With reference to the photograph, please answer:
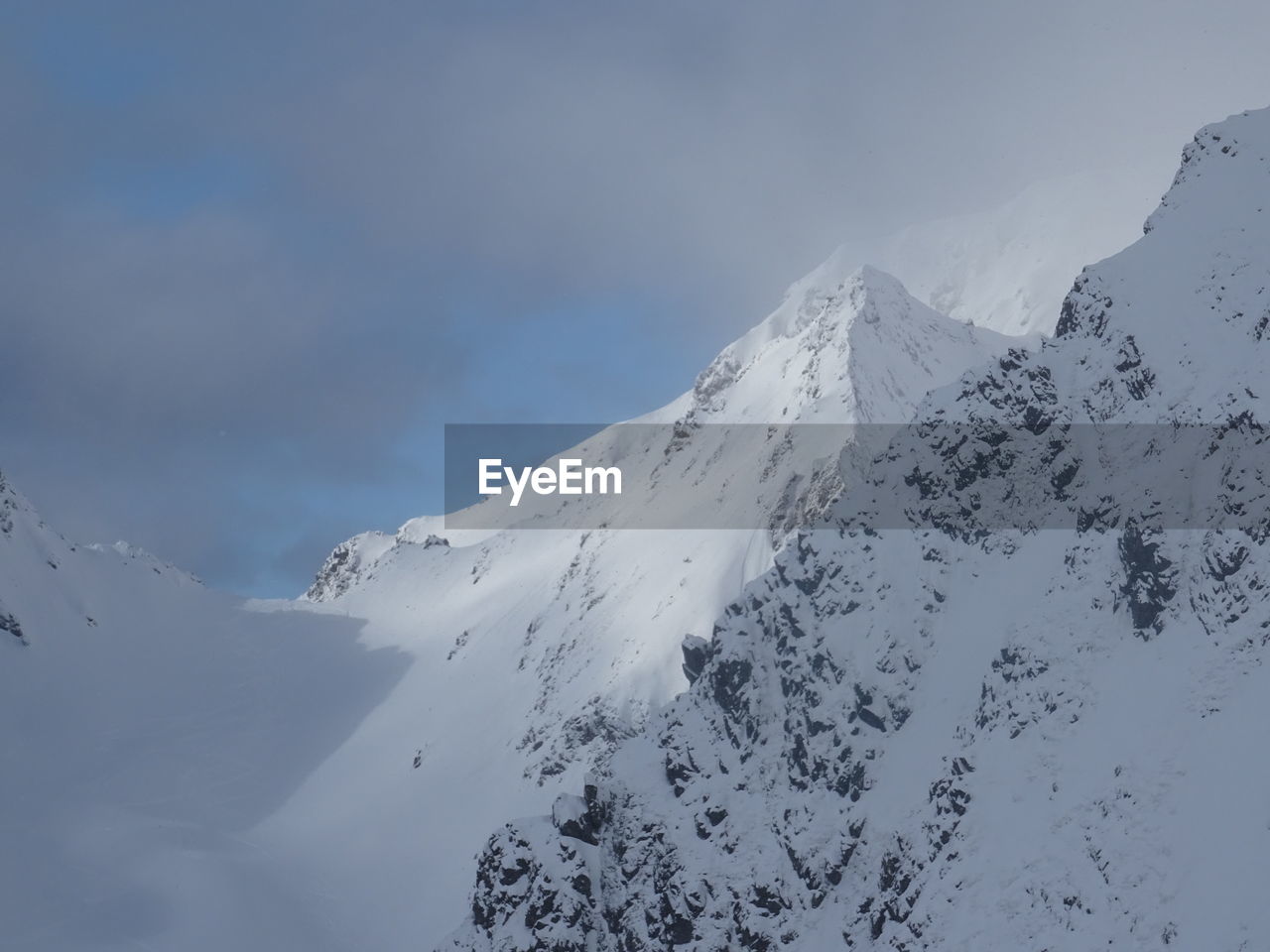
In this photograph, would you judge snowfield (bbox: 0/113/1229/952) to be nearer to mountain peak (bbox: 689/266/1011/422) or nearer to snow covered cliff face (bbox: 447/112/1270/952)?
snow covered cliff face (bbox: 447/112/1270/952)

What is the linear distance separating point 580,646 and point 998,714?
70.7 m

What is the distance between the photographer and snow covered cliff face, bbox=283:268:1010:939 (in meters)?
130

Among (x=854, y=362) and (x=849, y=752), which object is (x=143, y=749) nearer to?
(x=854, y=362)

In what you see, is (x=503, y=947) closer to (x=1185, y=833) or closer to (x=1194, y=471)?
(x=1185, y=833)

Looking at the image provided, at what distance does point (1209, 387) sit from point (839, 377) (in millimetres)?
70301

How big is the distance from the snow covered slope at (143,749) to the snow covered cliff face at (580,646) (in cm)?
664

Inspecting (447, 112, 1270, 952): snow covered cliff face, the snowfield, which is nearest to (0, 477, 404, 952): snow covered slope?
the snowfield

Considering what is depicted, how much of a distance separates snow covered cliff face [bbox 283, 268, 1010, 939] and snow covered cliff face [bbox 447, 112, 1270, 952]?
3559 cm

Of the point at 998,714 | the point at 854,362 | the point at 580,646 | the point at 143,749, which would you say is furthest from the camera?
the point at 143,749

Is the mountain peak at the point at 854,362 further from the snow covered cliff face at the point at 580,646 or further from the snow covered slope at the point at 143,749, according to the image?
the snow covered slope at the point at 143,749

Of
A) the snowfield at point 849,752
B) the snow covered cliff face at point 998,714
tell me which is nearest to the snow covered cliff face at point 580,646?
the snowfield at point 849,752

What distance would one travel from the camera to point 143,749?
160625mm

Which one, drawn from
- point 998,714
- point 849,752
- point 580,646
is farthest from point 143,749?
point 998,714

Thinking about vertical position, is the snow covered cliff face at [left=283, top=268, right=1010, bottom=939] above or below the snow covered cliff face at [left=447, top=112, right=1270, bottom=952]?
above
